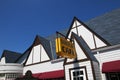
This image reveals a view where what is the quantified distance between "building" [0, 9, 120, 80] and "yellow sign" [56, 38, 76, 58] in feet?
1.97

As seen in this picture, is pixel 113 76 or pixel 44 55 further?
pixel 44 55

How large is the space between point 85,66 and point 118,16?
765 centimetres

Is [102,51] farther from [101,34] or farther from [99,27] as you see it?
[99,27]

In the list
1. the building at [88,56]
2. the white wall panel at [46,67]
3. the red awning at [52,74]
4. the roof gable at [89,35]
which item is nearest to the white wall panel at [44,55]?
the building at [88,56]

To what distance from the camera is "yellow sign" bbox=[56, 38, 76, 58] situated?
11695mm

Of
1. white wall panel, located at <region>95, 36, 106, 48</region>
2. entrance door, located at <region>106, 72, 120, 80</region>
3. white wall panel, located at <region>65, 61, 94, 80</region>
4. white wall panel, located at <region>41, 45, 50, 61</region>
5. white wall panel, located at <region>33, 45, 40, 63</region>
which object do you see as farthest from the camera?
white wall panel, located at <region>33, 45, 40, 63</region>

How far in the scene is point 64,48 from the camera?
40.1 ft

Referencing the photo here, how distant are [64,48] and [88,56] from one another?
8.15 feet

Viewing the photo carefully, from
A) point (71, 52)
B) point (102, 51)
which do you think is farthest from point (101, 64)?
point (71, 52)

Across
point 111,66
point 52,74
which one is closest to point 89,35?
point 111,66

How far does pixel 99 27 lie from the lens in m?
16.8

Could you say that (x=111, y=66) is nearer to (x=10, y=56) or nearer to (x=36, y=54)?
(x=36, y=54)

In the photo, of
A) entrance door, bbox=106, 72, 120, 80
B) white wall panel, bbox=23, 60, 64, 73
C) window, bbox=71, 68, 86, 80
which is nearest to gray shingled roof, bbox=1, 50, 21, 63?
white wall panel, bbox=23, 60, 64, 73

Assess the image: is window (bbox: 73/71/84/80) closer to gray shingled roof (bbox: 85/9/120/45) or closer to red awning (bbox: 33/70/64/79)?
red awning (bbox: 33/70/64/79)
